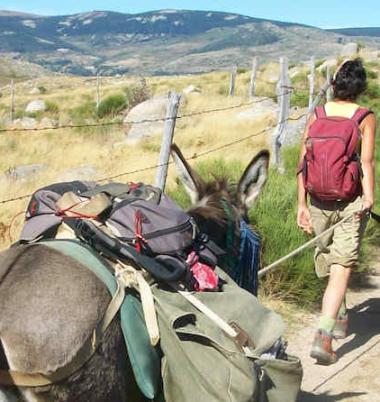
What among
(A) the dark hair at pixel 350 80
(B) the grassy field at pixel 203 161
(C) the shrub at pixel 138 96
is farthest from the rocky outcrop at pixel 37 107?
(A) the dark hair at pixel 350 80

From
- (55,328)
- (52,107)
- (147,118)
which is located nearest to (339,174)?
(55,328)

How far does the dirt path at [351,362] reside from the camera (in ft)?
14.2

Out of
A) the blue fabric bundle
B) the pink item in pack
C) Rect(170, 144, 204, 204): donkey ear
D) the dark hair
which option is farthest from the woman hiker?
the pink item in pack

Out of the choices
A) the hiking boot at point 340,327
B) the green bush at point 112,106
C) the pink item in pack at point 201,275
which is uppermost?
the pink item in pack at point 201,275

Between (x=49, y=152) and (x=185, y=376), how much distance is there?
12.5 m

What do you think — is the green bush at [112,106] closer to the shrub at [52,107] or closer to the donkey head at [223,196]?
the shrub at [52,107]

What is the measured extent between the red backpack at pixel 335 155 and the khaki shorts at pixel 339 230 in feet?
0.41

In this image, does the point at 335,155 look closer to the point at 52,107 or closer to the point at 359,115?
the point at 359,115

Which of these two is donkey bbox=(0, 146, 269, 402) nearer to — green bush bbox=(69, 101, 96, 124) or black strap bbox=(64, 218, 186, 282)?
black strap bbox=(64, 218, 186, 282)

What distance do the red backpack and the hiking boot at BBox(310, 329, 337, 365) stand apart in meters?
0.92

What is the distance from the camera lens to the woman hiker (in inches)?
172

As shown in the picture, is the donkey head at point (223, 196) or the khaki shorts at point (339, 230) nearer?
the donkey head at point (223, 196)

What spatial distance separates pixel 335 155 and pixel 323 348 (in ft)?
4.06

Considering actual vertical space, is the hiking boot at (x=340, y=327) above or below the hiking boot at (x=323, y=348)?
below
